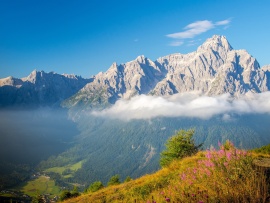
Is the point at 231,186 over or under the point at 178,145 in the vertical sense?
over

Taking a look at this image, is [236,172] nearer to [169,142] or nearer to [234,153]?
[234,153]

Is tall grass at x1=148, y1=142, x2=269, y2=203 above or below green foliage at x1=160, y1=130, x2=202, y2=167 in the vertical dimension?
above

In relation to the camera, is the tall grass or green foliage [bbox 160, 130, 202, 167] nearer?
the tall grass

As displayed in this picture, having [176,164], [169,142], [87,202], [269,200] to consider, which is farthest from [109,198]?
[169,142]

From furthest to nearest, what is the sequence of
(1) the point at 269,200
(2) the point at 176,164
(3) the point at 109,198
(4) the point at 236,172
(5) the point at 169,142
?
(5) the point at 169,142, (2) the point at 176,164, (3) the point at 109,198, (4) the point at 236,172, (1) the point at 269,200

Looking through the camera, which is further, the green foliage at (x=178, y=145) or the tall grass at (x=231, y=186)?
the green foliage at (x=178, y=145)

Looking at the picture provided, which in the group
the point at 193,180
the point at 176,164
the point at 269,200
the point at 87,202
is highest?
the point at 269,200

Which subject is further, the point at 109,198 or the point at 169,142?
the point at 169,142

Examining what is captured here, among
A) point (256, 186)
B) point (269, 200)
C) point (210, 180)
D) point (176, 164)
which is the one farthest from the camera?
point (176, 164)

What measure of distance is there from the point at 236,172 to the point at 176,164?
1400cm

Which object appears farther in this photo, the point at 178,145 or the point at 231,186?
the point at 178,145

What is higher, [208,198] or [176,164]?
[208,198]

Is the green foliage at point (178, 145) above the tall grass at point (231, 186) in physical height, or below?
below

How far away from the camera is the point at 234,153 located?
36.3 feet
